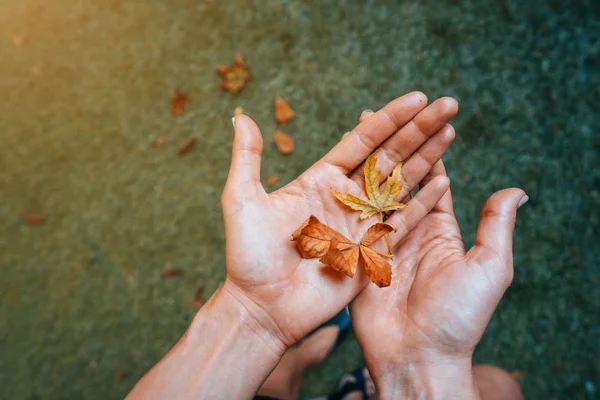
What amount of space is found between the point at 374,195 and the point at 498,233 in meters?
0.47

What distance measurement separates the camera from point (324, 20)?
2.69 meters

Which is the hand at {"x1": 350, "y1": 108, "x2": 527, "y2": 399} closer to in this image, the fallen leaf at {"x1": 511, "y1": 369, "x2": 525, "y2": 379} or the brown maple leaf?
the brown maple leaf

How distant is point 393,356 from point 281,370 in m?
0.91

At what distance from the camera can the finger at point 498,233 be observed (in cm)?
158

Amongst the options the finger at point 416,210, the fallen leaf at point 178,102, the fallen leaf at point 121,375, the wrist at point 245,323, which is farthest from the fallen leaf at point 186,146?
the finger at point 416,210

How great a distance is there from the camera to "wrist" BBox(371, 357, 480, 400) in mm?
1603

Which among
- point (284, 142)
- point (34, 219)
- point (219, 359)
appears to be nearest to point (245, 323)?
point (219, 359)

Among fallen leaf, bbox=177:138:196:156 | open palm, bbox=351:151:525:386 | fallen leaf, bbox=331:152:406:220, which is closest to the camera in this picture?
open palm, bbox=351:151:525:386

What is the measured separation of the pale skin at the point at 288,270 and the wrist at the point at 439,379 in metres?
0.01

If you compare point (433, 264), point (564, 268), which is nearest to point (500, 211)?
point (433, 264)

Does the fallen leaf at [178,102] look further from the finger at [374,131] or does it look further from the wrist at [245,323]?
the wrist at [245,323]

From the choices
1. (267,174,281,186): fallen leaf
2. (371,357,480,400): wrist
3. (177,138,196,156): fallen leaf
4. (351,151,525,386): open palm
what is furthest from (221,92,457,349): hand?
(177,138,196,156): fallen leaf

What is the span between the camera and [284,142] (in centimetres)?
264

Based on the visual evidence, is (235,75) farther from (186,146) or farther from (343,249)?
(343,249)
